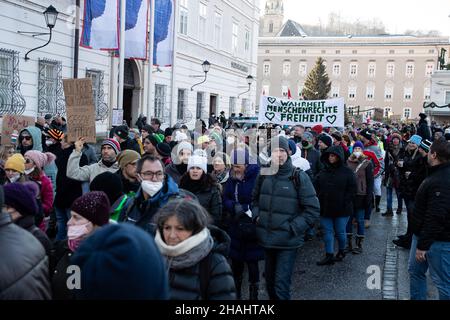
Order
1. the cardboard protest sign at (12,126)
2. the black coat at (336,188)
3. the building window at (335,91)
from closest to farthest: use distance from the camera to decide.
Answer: the black coat at (336,188) → the cardboard protest sign at (12,126) → the building window at (335,91)

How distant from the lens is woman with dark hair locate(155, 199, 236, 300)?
9.38 feet

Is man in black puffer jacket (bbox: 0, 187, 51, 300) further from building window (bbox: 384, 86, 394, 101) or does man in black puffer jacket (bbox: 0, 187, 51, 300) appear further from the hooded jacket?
building window (bbox: 384, 86, 394, 101)

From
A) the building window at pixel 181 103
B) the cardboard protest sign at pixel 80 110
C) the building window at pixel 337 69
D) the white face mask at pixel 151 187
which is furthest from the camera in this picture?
the building window at pixel 337 69

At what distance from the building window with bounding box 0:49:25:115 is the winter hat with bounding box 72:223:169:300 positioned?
12351 mm

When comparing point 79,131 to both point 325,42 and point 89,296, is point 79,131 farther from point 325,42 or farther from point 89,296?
point 325,42

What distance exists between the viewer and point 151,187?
4.29 m

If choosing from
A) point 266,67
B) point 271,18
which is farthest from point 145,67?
point 271,18

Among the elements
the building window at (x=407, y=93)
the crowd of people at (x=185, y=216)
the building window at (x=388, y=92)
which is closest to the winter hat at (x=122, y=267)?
the crowd of people at (x=185, y=216)

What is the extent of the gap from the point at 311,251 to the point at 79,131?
Result: 3934 millimetres

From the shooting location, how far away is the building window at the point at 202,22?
88.8 ft

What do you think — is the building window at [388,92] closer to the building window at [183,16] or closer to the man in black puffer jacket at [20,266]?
the building window at [183,16]

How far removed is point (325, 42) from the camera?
87.5m

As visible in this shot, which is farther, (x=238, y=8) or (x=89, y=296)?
(x=238, y=8)
